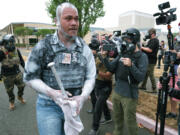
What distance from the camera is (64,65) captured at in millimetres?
1374

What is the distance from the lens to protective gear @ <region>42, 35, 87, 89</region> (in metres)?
1.36

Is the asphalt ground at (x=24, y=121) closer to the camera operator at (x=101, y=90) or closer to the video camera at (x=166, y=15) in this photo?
the camera operator at (x=101, y=90)

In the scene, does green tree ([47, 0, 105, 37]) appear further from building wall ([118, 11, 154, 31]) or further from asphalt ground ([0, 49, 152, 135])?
building wall ([118, 11, 154, 31])

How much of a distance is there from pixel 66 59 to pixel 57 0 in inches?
646

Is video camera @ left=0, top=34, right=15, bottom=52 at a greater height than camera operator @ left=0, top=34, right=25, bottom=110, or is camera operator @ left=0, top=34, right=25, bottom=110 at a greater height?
video camera @ left=0, top=34, right=15, bottom=52

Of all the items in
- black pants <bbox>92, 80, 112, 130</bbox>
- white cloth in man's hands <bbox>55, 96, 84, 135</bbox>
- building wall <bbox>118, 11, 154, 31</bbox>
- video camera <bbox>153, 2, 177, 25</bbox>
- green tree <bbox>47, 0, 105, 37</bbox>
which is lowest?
black pants <bbox>92, 80, 112, 130</bbox>

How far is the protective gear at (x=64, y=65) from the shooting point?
136 cm

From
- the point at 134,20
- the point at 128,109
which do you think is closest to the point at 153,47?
the point at 128,109

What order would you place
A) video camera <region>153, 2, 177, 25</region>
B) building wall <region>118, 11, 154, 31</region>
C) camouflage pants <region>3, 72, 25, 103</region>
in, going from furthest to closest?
building wall <region>118, 11, 154, 31</region>
camouflage pants <region>3, 72, 25, 103</region>
video camera <region>153, 2, 177, 25</region>

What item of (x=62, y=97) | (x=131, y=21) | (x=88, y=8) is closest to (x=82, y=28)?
(x=88, y=8)

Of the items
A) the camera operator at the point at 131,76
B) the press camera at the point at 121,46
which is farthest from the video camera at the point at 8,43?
the camera operator at the point at 131,76

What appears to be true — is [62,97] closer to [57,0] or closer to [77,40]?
[77,40]

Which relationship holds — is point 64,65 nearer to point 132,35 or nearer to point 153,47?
point 132,35

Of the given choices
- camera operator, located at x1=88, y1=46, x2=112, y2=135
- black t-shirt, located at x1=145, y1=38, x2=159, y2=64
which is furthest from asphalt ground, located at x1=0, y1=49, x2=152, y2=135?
black t-shirt, located at x1=145, y1=38, x2=159, y2=64
